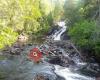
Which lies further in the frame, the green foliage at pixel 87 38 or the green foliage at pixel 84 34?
the green foliage at pixel 84 34

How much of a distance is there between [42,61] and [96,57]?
5.39 meters

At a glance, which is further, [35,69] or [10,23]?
[10,23]

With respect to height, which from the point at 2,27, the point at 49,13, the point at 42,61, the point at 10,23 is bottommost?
the point at 42,61

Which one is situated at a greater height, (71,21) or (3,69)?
(71,21)

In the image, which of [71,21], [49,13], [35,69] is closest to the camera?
[35,69]

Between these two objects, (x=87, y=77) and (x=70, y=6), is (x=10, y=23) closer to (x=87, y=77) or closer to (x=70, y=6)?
(x=70, y=6)

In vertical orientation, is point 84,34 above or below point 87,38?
above

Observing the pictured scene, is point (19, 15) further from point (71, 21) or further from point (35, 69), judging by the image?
point (35, 69)

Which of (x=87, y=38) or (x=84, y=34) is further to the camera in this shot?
(x=84, y=34)

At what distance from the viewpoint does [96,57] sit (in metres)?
27.7

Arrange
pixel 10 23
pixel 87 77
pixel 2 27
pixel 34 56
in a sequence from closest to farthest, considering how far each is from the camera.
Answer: pixel 34 56
pixel 87 77
pixel 2 27
pixel 10 23

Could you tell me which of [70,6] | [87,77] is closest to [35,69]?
[87,77]

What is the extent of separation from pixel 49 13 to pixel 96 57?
38.3m

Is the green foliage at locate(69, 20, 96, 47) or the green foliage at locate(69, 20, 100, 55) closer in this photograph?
the green foliage at locate(69, 20, 100, 55)
